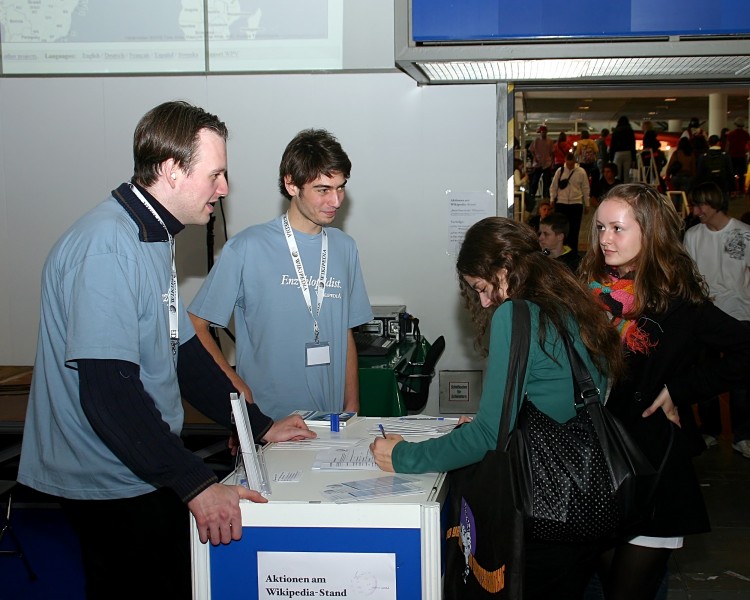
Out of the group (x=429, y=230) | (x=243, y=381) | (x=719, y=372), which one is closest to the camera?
(x=719, y=372)

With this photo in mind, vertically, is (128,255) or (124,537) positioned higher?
(128,255)

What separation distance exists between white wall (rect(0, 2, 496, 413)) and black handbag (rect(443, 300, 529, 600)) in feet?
10.8

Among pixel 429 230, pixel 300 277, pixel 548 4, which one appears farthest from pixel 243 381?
pixel 429 230

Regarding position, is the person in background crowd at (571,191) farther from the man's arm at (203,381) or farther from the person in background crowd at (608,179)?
the man's arm at (203,381)

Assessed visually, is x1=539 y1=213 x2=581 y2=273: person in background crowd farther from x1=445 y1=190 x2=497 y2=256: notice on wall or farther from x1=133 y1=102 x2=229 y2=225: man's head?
x1=133 y1=102 x2=229 y2=225: man's head

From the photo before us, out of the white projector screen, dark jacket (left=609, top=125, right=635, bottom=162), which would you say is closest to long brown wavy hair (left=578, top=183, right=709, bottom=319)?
the white projector screen

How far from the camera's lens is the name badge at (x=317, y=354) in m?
2.81

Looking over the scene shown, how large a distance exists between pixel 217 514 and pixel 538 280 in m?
0.82

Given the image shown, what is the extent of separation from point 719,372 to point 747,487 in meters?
2.68

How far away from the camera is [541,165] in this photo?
10.9 meters

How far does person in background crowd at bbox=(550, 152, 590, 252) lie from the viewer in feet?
32.2

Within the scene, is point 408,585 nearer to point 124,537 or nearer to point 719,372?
point 124,537

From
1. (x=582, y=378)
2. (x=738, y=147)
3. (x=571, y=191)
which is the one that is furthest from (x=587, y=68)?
(x=738, y=147)

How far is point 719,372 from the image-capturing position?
7.54ft
